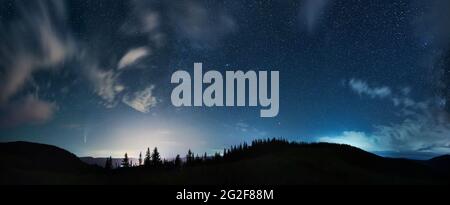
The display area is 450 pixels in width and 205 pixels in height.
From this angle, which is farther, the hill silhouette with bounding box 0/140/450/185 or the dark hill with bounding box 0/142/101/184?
the dark hill with bounding box 0/142/101/184

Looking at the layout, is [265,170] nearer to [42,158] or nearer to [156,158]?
[156,158]

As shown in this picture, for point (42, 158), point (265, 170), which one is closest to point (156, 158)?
point (42, 158)

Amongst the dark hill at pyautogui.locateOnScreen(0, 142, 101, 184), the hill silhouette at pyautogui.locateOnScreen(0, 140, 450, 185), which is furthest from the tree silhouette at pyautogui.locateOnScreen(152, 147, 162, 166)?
the dark hill at pyautogui.locateOnScreen(0, 142, 101, 184)

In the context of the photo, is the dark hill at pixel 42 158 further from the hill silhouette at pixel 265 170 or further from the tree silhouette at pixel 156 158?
the tree silhouette at pixel 156 158

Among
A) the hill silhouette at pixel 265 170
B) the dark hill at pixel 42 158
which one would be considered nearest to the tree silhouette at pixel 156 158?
the hill silhouette at pixel 265 170

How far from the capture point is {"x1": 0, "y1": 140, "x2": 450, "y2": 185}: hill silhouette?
56.9 metres

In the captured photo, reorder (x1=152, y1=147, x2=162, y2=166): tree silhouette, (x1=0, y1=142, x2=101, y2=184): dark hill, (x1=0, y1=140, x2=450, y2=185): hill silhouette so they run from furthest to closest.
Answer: (x1=152, y1=147, x2=162, y2=166): tree silhouette → (x1=0, y1=142, x2=101, y2=184): dark hill → (x1=0, y1=140, x2=450, y2=185): hill silhouette

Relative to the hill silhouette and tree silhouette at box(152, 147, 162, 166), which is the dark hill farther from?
tree silhouette at box(152, 147, 162, 166)

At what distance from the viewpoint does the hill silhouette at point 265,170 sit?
2242 inches
